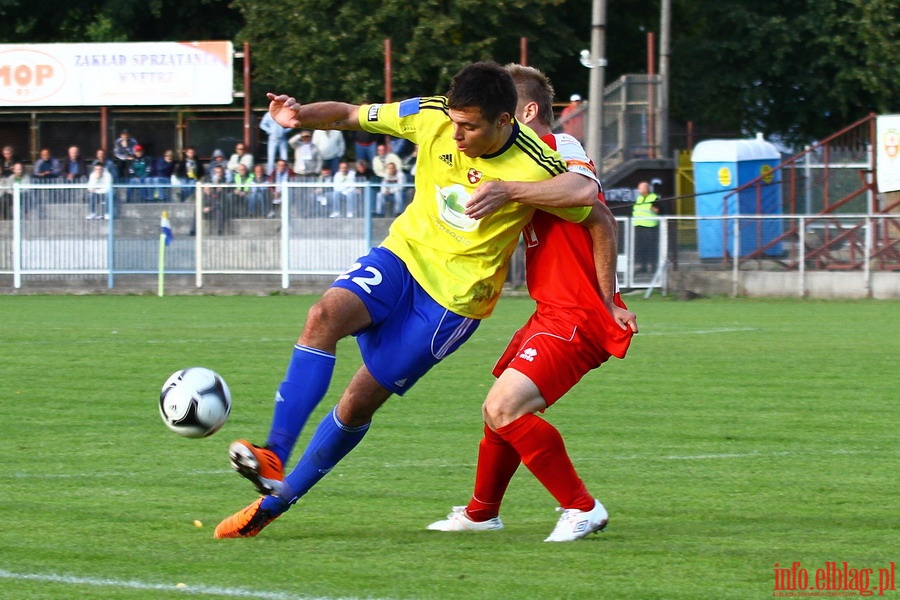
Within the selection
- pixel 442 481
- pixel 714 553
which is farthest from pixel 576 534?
pixel 442 481

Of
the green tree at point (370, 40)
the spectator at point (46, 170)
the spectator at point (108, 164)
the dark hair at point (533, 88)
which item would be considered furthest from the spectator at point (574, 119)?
the dark hair at point (533, 88)

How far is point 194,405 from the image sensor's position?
548 centimetres

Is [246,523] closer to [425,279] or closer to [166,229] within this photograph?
[425,279]

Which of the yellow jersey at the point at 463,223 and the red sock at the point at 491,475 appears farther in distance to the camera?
the red sock at the point at 491,475

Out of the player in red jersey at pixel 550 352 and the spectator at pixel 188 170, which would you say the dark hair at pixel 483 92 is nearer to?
the player in red jersey at pixel 550 352

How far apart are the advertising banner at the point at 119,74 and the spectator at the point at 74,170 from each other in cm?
167

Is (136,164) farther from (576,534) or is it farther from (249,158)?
(576,534)

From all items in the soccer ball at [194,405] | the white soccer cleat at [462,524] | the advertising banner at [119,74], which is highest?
the advertising banner at [119,74]

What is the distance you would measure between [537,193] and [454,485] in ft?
6.67

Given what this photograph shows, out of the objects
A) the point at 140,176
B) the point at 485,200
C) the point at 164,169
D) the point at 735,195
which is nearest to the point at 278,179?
Answer: the point at 164,169

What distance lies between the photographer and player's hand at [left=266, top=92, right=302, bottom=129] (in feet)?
18.8

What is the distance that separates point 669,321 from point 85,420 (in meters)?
10.5

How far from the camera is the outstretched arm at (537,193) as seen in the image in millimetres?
5121

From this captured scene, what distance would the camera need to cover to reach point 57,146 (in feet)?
104
